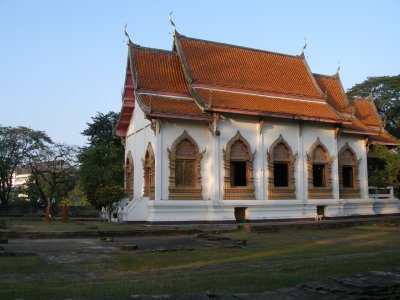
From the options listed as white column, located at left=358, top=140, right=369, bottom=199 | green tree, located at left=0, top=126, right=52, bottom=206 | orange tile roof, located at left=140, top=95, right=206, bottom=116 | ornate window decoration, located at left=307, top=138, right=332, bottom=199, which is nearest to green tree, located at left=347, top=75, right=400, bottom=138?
white column, located at left=358, top=140, right=369, bottom=199

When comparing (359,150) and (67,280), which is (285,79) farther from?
(67,280)

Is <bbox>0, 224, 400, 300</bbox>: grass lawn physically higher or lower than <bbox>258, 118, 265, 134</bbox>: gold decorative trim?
lower

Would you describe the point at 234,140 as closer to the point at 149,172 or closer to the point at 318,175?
the point at 149,172

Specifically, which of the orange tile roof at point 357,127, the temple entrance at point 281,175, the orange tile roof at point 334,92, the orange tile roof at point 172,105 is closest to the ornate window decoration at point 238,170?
the temple entrance at point 281,175

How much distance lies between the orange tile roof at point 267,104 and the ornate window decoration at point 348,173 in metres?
2.36

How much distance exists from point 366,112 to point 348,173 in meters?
5.27

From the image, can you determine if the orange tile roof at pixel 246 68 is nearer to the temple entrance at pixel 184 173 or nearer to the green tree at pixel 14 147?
the temple entrance at pixel 184 173

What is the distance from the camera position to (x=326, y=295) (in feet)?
14.2

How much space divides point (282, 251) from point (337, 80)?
18.1m

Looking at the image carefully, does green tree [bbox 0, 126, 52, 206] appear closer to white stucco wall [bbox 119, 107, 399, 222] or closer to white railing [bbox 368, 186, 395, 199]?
white stucco wall [bbox 119, 107, 399, 222]

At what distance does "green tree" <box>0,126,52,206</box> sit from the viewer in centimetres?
3500

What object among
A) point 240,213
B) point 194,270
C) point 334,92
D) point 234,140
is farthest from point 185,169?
point 194,270

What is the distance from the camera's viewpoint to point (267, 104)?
21094mm

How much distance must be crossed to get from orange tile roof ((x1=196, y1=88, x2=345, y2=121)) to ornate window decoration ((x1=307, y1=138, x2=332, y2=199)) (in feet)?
5.08
